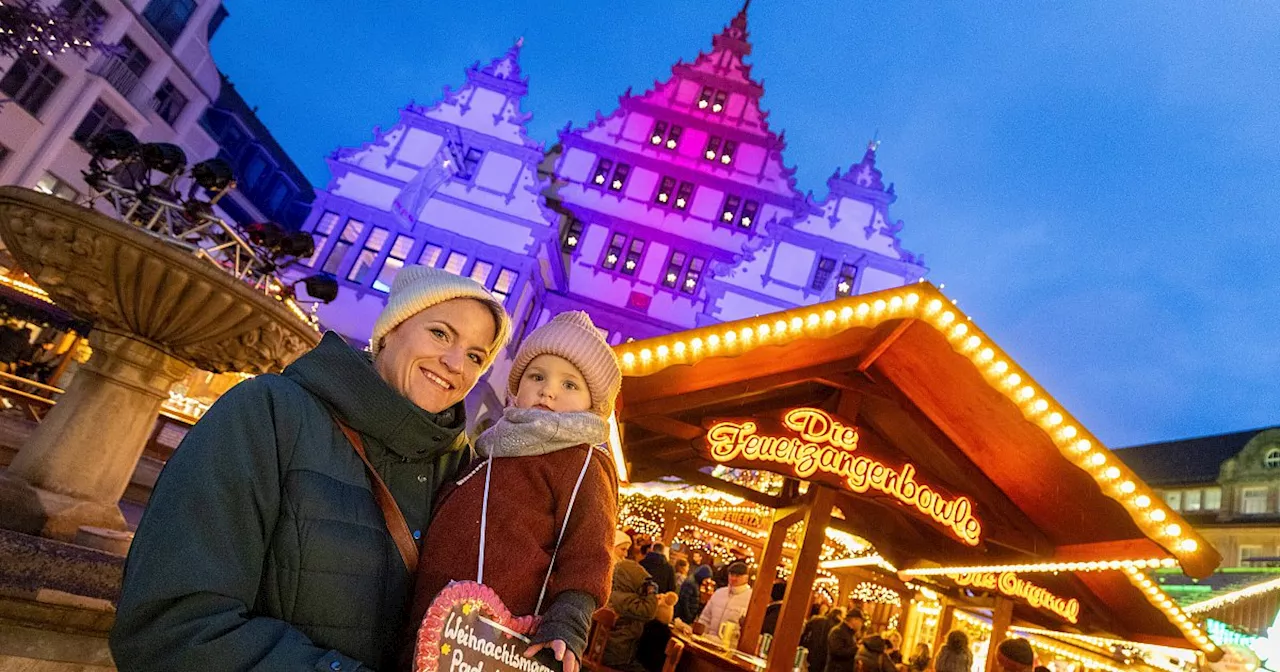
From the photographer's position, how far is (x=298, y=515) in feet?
5.19

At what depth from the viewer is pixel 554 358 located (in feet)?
8.81

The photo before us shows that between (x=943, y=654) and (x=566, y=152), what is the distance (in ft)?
77.1

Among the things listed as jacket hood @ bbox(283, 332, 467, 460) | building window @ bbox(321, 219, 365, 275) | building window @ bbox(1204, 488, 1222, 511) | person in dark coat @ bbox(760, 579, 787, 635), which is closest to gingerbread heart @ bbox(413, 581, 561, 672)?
jacket hood @ bbox(283, 332, 467, 460)

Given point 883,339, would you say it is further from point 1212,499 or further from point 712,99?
point 1212,499

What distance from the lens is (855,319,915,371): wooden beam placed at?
7035 mm

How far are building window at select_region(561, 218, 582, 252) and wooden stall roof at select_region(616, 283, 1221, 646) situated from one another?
17712mm

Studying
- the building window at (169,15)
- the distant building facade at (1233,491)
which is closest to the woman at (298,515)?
the distant building facade at (1233,491)

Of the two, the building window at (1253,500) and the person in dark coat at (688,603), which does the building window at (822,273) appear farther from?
the building window at (1253,500)

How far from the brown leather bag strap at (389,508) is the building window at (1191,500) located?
39204 mm

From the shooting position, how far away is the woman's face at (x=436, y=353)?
201 centimetres

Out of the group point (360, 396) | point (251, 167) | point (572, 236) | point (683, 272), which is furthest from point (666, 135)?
point (360, 396)

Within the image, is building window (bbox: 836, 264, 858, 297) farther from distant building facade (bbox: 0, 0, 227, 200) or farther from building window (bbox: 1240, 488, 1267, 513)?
distant building facade (bbox: 0, 0, 227, 200)

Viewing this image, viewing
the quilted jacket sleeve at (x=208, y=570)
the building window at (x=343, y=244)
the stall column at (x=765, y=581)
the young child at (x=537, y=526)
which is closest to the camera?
the quilted jacket sleeve at (x=208, y=570)

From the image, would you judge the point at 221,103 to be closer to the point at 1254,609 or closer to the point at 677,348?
the point at 677,348
